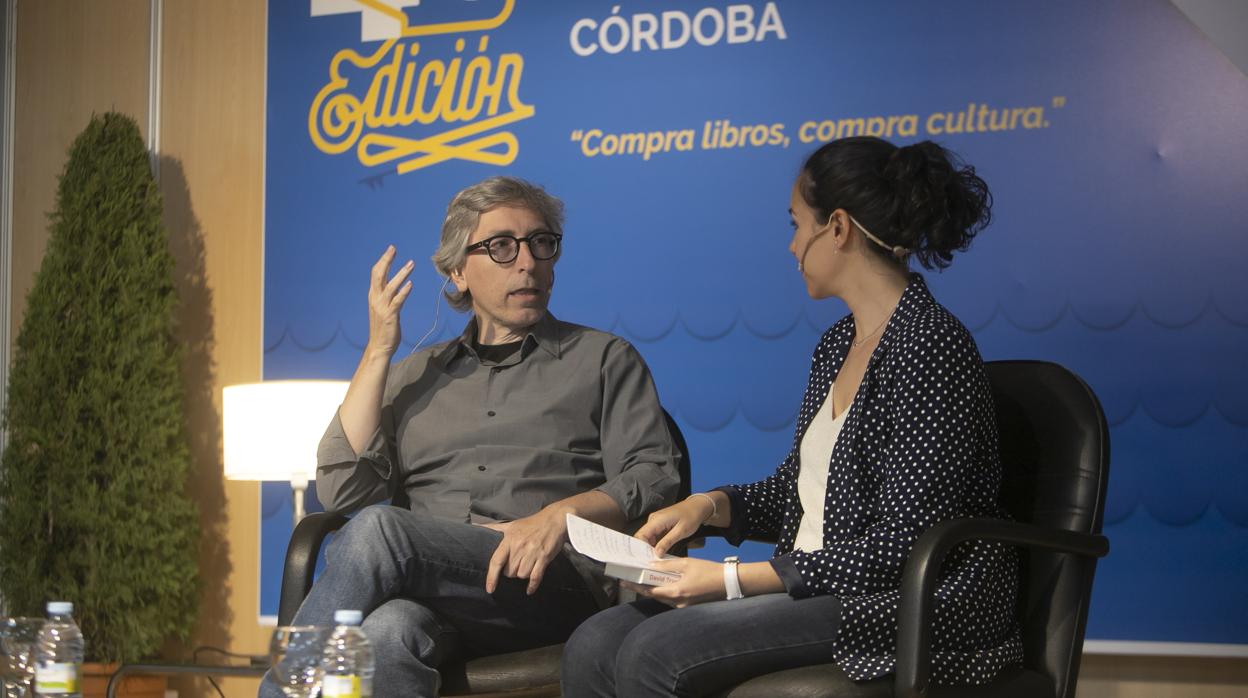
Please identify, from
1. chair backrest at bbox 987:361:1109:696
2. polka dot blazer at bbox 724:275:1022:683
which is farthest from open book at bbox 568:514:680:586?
chair backrest at bbox 987:361:1109:696

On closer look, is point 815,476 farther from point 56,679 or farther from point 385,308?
point 56,679

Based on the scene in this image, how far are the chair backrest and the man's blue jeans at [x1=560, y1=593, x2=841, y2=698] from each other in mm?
382

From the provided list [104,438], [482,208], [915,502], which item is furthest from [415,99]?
[915,502]

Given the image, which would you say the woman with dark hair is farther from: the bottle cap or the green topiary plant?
the green topiary plant

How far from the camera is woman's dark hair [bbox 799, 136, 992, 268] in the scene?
233 cm

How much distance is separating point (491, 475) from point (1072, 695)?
1.27 meters

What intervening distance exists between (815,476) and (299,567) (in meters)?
0.97

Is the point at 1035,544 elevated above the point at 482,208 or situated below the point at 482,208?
below

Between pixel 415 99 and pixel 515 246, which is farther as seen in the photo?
pixel 415 99

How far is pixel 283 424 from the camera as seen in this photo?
4.11 meters

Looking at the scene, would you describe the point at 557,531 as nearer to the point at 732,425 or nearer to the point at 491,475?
the point at 491,475

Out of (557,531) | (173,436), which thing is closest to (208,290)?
(173,436)

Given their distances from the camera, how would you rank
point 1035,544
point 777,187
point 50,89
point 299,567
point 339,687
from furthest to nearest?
point 50,89 < point 777,187 < point 299,567 < point 1035,544 < point 339,687

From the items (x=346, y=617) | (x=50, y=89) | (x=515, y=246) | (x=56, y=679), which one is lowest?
(x=56, y=679)
